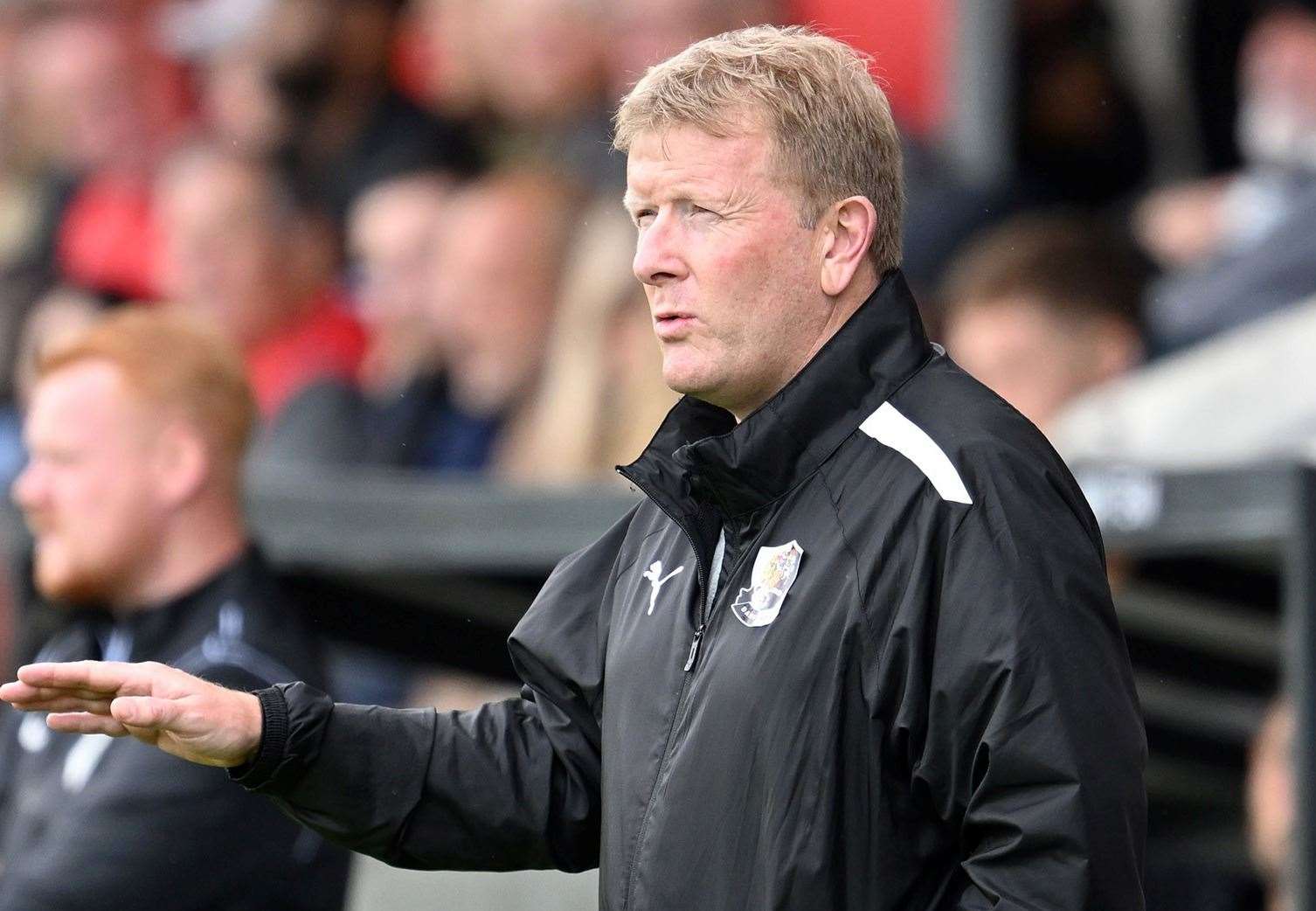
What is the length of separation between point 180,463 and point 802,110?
187 centimetres

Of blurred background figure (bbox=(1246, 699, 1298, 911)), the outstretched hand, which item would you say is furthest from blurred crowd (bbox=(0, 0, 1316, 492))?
the outstretched hand

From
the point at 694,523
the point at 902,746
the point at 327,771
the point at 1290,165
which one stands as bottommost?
the point at 327,771

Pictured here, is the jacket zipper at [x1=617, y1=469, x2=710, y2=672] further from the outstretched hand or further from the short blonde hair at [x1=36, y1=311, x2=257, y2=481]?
the short blonde hair at [x1=36, y1=311, x2=257, y2=481]

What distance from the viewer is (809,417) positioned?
231 centimetres

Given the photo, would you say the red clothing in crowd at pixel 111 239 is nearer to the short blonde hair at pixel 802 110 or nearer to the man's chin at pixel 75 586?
the man's chin at pixel 75 586

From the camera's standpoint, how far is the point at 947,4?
287 inches

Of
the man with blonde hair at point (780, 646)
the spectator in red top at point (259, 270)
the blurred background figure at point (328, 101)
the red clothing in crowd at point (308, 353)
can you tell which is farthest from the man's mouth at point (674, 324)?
the blurred background figure at point (328, 101)

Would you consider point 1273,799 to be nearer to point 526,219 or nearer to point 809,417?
point 809,417

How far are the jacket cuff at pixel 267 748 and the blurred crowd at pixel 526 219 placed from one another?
269 centimetres

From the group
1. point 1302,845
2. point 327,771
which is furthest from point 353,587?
point 327,771

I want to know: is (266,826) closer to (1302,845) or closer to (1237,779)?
(1302,845)

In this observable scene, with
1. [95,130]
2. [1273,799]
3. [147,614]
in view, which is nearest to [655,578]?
[147,614]

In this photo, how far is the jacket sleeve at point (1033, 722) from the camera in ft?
6.66

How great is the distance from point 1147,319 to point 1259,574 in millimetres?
871
